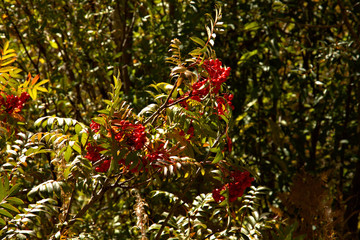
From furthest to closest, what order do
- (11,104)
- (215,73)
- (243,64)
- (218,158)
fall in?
(243,64)
(11,104)
(215,73)
(218,158)

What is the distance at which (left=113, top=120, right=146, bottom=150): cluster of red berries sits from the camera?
1357mm

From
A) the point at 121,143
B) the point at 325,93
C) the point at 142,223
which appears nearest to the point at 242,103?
the point at 325,93

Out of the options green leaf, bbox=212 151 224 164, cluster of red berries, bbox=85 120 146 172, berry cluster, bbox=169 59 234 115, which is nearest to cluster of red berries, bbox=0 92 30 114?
cluster of red berries, bbox=85 120 146 172

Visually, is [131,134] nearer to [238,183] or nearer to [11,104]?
[238,183]

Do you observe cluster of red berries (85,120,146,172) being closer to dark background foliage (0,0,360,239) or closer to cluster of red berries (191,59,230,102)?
cluster of red berries (191,59,230,102)

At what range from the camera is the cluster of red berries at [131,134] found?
1357 mm

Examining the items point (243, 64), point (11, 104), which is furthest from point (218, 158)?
point (243, 64)

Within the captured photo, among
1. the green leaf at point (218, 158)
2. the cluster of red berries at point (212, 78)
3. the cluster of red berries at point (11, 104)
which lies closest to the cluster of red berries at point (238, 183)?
the green leaf at point (218, 158)

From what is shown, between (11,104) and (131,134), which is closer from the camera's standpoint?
(131,134)

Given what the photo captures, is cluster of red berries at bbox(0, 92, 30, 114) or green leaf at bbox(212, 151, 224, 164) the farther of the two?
cluster of red berries at bbox(0, 92, 30, 114)

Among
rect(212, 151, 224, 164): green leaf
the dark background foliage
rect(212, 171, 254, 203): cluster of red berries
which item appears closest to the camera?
rect(212, 151, 224, 164): green leaf

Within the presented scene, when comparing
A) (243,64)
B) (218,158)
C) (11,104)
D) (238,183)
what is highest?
(11,104)

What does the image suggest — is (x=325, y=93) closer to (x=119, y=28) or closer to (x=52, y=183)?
(x=119, y=28)

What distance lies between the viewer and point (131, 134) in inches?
Answer: 54.2
